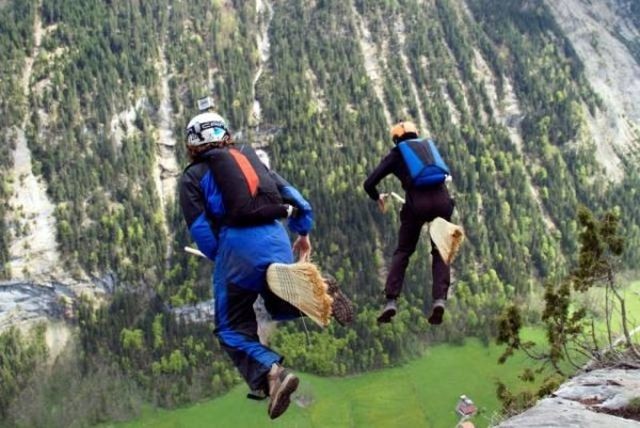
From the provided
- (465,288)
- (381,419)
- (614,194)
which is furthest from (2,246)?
(614,194)

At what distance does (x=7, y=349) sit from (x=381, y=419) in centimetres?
6686

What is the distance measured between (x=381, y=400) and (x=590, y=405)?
11479 cm

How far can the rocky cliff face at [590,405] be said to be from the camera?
11602 mm

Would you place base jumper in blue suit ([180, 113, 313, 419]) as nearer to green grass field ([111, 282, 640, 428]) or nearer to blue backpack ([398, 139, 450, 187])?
blue backpack ([398, 139, 450, 187])

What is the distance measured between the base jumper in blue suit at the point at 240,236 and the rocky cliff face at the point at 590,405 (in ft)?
14.3

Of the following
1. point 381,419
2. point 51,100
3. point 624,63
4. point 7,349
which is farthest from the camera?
point 624,63

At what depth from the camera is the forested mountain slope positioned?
147625 mm

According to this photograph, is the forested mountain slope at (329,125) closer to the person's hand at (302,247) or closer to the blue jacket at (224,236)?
the person's hand at (302,247)

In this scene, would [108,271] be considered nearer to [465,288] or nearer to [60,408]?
[60,408]

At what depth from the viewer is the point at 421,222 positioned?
1484cm

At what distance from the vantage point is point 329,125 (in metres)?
165

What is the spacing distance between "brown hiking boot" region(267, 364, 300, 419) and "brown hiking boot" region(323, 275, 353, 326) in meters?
0.98

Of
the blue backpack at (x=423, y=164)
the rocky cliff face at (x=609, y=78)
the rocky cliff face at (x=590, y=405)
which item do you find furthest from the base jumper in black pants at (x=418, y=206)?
the rocky cliff face at (x=609, y=78)

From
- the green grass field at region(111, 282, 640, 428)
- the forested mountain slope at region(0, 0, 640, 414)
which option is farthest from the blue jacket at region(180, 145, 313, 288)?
the forested mountain slope at region(0, 0, 640, 414)
